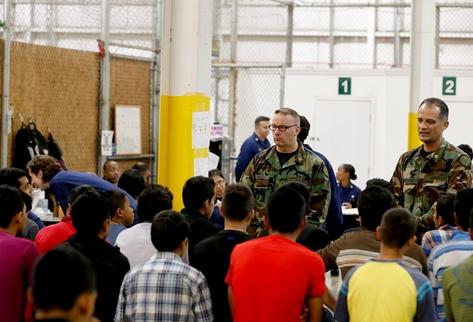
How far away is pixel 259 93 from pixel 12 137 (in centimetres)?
860

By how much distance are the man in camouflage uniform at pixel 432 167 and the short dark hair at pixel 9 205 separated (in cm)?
309

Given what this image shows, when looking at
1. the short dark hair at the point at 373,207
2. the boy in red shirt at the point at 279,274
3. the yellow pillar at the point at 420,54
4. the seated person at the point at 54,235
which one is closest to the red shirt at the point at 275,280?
the boy in red shirt at the point at 279,274

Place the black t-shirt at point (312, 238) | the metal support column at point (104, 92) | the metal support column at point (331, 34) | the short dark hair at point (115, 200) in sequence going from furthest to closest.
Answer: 1. the metal support column at point (331, 34)
2. the metal support column at point (104, 92)
3. the short dark hair at point (115, 200)
4. the black t-shirt at point (312, 238)

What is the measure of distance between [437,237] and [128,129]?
8.85 meters

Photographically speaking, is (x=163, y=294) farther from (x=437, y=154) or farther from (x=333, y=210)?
(x=437, y=154)

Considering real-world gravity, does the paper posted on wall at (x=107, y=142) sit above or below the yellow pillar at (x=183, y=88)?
below

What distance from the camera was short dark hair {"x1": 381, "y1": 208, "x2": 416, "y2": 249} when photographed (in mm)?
4930

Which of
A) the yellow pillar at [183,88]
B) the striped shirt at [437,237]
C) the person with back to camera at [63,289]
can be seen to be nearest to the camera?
the person with back to camera at [63,289]

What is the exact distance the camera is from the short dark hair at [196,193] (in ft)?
21.2

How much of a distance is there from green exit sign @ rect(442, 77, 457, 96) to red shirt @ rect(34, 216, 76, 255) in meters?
12.7

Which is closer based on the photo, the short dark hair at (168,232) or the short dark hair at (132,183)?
the short dark hair at (168,232)

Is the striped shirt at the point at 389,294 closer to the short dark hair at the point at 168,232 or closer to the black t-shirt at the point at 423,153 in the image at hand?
the short dark hair at the point at 168,232

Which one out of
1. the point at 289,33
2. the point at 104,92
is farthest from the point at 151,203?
the point at 289,33

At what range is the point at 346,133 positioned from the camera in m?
18.6
